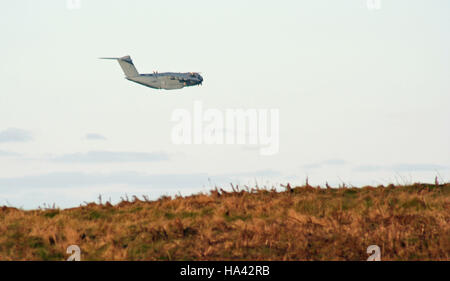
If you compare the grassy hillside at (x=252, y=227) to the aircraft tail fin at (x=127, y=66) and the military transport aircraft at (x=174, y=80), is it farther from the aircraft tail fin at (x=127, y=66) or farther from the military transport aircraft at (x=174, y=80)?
the aircraft tail fin at (x=127, y=66)

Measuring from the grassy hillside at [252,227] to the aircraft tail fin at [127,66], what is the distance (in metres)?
82.0

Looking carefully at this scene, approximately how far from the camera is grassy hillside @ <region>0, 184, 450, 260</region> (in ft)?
74.8

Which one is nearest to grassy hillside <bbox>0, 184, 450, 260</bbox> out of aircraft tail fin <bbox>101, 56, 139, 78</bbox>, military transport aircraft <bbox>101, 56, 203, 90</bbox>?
military transport aircraft <bbox>101, 56, 203, 90</bbox>

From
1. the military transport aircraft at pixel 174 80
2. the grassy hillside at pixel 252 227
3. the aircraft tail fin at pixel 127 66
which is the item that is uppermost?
the aircraft tail fin at pixel 127 66

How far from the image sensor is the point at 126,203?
30.9 m

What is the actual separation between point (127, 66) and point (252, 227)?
90.2 m

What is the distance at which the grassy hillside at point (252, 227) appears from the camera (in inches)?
898

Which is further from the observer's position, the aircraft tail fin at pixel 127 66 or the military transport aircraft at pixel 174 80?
the aircraft tail fin at pixel 127 66

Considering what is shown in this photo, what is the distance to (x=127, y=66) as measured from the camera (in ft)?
365

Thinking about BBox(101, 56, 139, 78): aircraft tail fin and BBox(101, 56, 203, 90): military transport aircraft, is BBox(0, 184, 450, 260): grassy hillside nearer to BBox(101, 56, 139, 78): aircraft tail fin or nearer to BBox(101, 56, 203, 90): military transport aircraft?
BBox(101, 56, 203, 90): military transport aircraft

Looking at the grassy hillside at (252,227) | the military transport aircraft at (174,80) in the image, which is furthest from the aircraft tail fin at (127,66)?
the grassy hillside at (252,227)

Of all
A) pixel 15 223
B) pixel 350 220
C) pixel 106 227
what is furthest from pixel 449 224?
pixel 15 223

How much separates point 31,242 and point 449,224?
16.5 meters

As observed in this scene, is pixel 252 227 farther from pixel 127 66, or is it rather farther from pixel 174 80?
pixel 127 66
